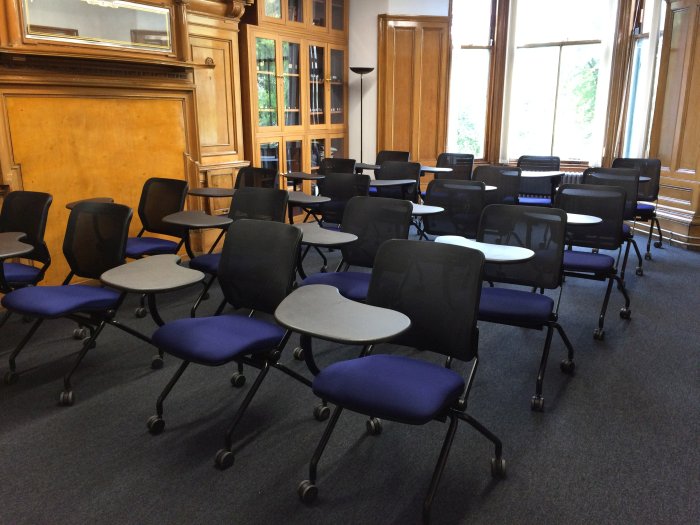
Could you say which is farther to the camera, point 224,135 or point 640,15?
point 640,15

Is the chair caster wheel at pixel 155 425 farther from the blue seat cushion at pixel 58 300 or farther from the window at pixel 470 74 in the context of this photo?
the window at pixel 470 74

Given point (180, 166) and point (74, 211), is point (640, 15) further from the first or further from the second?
point (74, 211)

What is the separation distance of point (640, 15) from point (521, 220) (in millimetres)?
5816

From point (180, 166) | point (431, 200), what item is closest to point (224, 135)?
point (180, 166)

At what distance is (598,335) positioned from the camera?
363cm

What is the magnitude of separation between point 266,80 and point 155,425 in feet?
15.8

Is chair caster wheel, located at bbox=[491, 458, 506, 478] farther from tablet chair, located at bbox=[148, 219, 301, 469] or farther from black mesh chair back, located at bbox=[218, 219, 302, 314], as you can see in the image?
black mesh chair back, located at bbox=[218, 219, 302, 314]

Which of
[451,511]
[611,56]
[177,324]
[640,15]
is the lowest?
[451,511]

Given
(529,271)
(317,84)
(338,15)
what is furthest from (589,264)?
(338,15)

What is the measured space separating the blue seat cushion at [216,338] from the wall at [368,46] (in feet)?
18.9

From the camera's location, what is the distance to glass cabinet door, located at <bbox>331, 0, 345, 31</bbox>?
7359mm

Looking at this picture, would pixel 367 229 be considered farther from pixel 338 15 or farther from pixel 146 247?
pixel 338 15

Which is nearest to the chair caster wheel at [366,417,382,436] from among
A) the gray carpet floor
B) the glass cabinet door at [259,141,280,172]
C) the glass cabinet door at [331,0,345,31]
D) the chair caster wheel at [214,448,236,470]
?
the gray carpet floor

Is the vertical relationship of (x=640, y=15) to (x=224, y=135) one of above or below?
above
